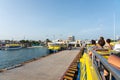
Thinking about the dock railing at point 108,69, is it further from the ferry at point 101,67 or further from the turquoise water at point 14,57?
the turquoise water at point 14,57

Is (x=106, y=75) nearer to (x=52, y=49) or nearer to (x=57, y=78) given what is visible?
(x=57, y=78)

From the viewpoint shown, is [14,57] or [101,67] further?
[14,57]

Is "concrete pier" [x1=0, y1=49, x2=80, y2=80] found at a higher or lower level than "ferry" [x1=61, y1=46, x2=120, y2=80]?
lower

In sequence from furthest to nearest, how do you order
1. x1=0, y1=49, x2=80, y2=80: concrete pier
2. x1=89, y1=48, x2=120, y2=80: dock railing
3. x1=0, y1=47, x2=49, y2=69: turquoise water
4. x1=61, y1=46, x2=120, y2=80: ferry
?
1. x1=0, y1=47, x2=49, y2=69: turquoise water
2. x1=0, y1=49, x2=80, y2=80: concrete pier
3. x1=61, y1=46, x2=120, y2=80: ferry
4. x1=89, y1=48, x2=120, y2=80: dock railing

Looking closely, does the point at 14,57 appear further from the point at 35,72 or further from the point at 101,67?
the point at 101,67

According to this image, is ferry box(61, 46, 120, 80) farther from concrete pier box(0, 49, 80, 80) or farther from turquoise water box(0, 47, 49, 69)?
turquoise water box(0, 47, 49, 69)

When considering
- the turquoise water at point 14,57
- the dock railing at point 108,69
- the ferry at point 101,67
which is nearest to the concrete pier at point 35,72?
the ferry at point 101,67

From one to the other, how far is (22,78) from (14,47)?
128938 millimetres

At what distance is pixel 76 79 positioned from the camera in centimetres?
1471

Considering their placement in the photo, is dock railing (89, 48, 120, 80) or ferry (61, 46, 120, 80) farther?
ferry (61, 46, 120, 80)

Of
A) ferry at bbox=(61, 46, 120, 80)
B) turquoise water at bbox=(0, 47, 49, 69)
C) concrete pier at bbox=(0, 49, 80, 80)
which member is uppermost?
ferry at bbox=(61, 46, 120, 80)

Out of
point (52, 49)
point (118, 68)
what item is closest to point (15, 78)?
point (118, 68)

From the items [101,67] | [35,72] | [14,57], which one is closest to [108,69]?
[101,67]

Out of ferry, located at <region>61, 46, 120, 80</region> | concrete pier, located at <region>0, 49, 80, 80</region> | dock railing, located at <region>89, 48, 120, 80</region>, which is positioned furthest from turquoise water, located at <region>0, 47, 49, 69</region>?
dock railing, located at <region>89, 48, 120, 80</region>
